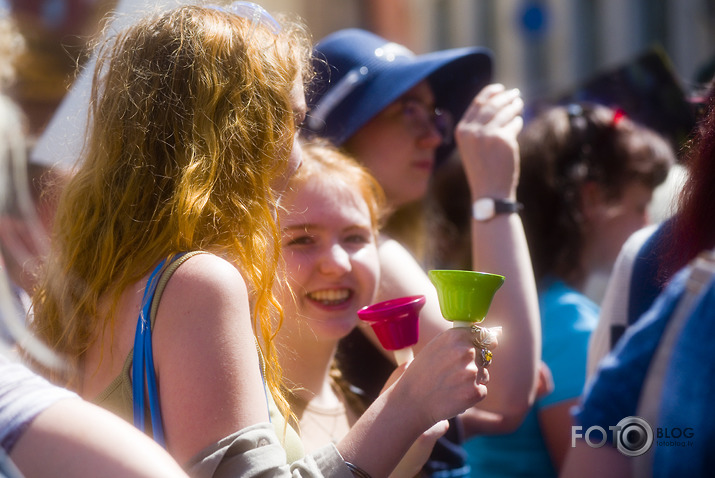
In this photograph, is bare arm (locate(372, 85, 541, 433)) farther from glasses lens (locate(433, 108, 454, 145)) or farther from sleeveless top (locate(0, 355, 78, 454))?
sleeveless top (locate(0, 355, 78, 454))

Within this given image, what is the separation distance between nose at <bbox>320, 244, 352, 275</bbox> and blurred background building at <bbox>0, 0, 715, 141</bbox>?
7.95 meters

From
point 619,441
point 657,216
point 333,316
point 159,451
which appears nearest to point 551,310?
point 657,216

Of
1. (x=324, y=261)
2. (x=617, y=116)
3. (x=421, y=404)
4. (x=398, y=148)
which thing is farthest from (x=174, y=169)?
(x=617, y=116)

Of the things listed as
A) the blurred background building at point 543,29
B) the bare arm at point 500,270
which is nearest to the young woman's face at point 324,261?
the bare arm at point 500,270

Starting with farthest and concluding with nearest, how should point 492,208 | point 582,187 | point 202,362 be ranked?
point 582,187
point 492,208
point 202,362

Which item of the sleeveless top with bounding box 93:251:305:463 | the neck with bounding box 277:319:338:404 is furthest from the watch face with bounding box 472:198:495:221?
the sleeveless top with bounding box 93:251:305:463

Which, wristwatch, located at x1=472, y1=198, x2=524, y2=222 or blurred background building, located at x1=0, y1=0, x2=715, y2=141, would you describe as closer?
wristwatch, located at x1=472, y1=198, x2=524, y2=222

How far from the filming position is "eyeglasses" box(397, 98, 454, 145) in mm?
2289

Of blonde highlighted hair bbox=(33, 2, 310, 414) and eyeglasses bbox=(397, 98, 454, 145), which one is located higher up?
blonde highlighted hair bbox=(33, 2, 310, 414)

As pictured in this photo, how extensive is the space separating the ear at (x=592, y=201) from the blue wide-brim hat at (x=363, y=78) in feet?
1.97

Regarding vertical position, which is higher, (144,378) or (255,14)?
(255,14)

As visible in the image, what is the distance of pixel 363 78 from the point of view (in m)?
2.28

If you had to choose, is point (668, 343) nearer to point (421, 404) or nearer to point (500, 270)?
point (421, 404)

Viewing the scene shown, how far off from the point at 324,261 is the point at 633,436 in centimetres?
93
